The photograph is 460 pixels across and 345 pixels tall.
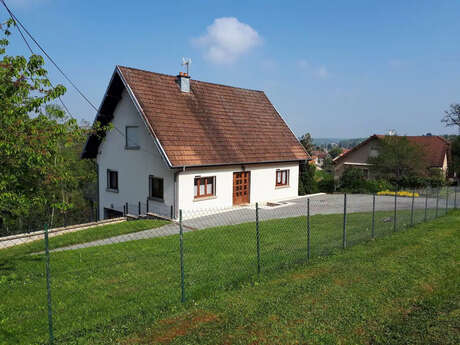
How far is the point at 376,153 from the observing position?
1762 inches

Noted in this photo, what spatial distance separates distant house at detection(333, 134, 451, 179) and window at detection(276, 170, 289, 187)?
19181 mm

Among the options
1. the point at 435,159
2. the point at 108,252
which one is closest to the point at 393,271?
the point at 108,252

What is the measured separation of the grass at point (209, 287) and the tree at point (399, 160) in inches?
1037

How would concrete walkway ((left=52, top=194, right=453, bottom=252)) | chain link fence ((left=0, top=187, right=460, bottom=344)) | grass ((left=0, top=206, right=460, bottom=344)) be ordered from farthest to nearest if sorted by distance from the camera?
1. concrete walkway ((left=52, top=194, right=453, bottom=252))
2. chain link fence ((left=0, top=187, right=460, bottom=344))
3. grass ((left=0, top=206, right=460, bottom=344))

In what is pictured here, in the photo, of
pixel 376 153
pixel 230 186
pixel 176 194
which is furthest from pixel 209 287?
pixel 376 153

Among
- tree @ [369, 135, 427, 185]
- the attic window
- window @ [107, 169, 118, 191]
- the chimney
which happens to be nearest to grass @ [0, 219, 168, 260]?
the attic window

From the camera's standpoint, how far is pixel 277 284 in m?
7.27

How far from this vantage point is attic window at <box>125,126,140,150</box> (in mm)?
19484

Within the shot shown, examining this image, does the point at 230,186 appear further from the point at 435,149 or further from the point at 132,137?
the point at 435,149

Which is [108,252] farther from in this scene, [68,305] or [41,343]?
[41,343]

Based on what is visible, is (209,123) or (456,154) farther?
(456,154)

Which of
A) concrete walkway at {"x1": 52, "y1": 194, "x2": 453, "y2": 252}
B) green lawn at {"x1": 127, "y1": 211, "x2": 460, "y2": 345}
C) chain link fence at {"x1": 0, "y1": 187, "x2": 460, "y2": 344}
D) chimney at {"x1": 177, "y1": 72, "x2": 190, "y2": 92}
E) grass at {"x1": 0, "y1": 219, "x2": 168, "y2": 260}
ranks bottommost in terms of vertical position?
grass at {"x1": 0, "y1": 219, "x2": 168, "y2": 260}

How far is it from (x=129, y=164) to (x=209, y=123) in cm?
506

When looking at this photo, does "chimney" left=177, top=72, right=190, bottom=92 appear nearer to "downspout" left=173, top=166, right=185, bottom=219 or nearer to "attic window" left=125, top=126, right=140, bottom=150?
"attic window" left=125, top=126, right=140, bottom=150
